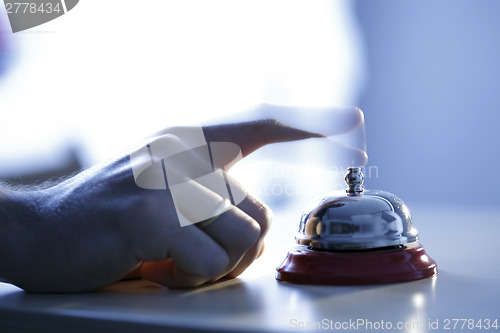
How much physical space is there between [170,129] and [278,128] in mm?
135

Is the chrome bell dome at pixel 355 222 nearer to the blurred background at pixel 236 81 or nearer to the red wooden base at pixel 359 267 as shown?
the red wooden base at pixel 359 267

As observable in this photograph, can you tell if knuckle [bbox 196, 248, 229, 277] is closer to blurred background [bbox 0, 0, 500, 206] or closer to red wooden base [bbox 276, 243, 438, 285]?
red wooden base [bbox 276, 243, 438, 285]

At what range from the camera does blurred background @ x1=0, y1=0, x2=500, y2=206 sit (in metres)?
1.13

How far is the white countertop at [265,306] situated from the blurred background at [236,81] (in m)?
0.25

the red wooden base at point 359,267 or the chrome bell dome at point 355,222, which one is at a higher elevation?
the chrome bell dome at point 355,222

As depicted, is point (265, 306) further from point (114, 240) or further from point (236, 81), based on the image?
point (236, 81)

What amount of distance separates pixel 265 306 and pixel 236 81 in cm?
81

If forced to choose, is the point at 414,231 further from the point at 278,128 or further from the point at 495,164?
the point at 495,164

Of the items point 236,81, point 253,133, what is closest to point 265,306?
point 253,133

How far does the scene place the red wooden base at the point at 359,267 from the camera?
1.89 ft

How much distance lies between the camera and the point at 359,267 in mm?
583

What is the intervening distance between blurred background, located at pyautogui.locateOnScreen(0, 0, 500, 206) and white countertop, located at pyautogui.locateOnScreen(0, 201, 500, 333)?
25 centimetres

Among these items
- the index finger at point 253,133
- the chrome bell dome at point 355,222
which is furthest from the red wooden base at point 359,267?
the index finger at point 253,133

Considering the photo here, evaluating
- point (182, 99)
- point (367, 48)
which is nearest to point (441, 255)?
point (182, 99)
